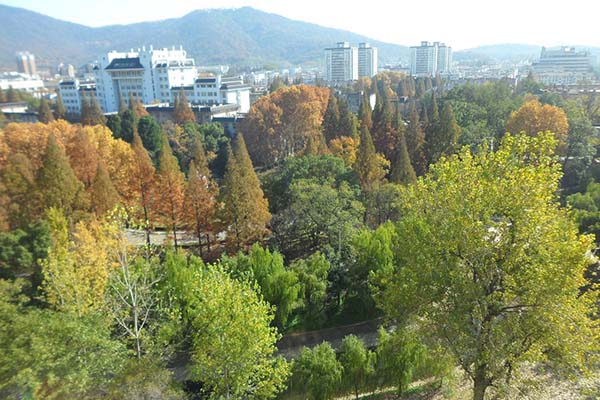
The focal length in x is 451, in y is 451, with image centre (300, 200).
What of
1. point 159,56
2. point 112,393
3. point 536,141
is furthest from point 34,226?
point 159,56

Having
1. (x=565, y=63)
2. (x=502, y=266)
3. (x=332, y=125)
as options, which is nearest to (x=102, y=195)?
(x=502, y=266)

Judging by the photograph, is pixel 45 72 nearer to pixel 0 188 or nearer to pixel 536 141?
pixel 0 188

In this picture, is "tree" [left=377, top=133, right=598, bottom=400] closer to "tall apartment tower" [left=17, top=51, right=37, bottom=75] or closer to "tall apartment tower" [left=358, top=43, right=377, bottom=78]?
"tall apartment tower" [left=358, top=43, right=377, bottom=78]

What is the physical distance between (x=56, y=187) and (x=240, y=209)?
7653 mm

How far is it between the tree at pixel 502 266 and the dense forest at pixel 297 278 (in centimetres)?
4

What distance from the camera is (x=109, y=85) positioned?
67.2 meters

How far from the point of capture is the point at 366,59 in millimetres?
127125

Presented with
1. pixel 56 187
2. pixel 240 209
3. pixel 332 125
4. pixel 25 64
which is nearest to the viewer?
pixel 56 187

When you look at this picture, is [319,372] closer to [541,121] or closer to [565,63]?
[541,121]

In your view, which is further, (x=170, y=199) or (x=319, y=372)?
(x=170, y=199)

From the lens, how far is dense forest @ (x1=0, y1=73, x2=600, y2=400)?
8.19m

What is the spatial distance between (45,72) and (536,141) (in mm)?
194179

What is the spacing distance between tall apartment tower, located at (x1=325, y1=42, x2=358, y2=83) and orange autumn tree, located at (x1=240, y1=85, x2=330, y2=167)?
77.6m

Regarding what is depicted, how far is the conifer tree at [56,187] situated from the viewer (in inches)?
736
